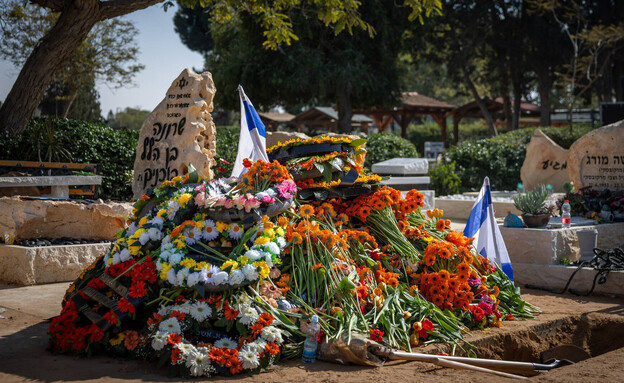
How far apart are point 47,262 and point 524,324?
514 centimetres

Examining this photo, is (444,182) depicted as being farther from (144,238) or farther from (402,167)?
(144,238)

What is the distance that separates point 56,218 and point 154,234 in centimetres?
334

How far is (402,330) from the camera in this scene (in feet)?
16.1

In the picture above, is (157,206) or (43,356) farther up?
(157,206)

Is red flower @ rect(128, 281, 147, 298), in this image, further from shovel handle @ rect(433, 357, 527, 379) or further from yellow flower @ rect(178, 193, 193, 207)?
→ shovel handle @ rect(433, 357, 527, 379)

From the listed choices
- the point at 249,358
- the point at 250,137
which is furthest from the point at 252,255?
the point at 250,137

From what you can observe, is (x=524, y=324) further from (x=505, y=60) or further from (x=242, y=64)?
(x=505, y=60)

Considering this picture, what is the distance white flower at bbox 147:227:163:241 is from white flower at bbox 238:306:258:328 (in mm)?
1033

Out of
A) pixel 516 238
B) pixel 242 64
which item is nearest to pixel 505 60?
pixel 242 64

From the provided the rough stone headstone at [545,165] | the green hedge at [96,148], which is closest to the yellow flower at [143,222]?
the green hedge at [96,148]

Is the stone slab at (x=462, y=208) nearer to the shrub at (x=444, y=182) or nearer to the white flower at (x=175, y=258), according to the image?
the shrub at (x=444, y=182)

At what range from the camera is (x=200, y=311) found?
14.9 feet

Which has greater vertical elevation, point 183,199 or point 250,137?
point 250,137

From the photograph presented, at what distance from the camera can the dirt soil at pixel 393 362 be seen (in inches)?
164
